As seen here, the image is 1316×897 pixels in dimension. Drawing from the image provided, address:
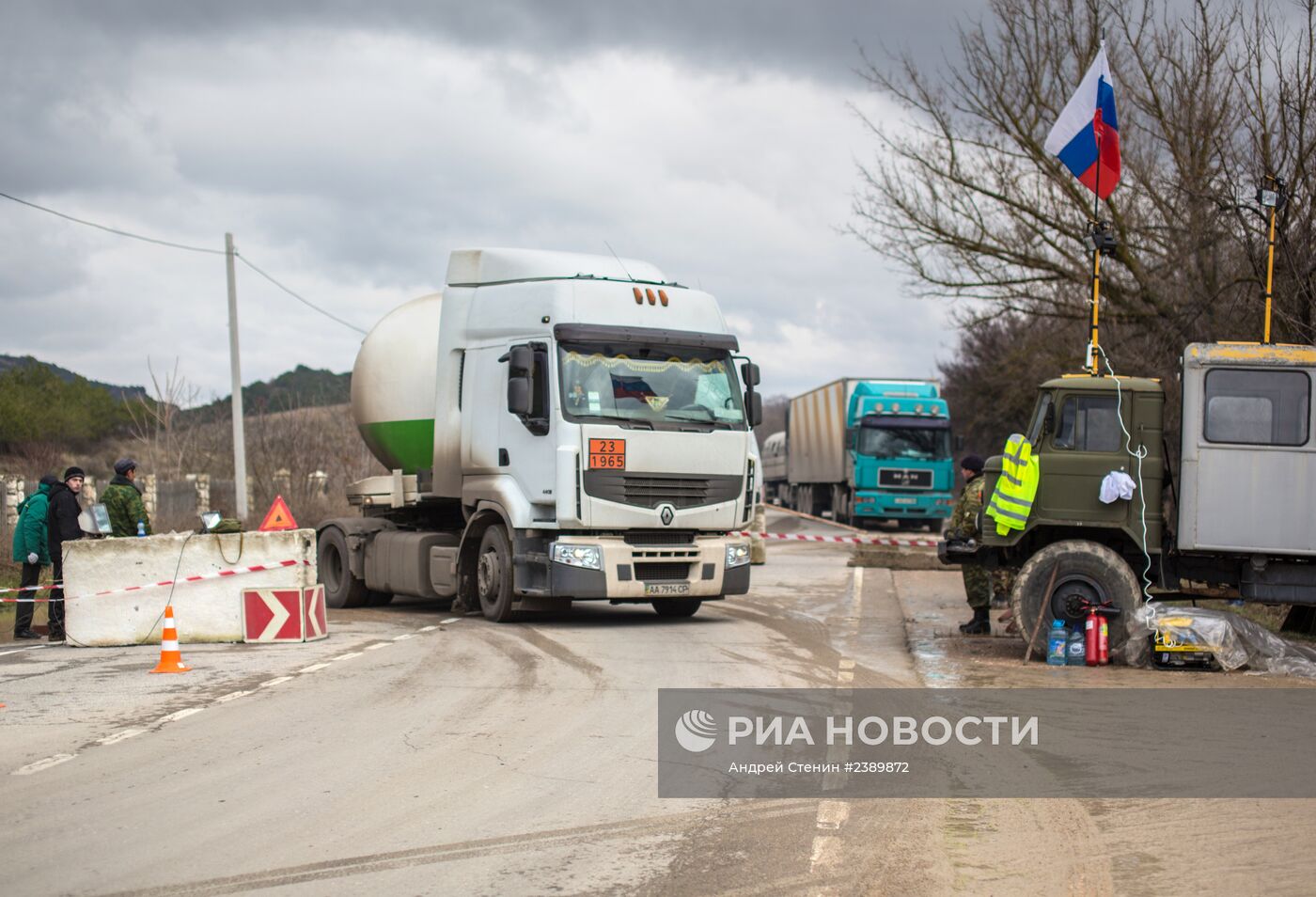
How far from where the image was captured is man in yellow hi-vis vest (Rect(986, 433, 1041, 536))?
1288 cm

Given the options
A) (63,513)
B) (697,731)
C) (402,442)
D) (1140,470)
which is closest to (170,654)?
(63,513)

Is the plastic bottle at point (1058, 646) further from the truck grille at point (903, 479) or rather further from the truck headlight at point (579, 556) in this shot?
the truck grille at point (903, 479)

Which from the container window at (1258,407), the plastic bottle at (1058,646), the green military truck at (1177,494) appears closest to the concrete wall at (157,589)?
the green military truck at (1177,494)

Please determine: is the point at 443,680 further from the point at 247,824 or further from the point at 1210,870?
the point at 1210,870

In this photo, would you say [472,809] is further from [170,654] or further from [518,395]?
[518,395]

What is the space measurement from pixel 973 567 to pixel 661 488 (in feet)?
11.4

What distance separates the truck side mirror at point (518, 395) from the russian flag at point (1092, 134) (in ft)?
26.2

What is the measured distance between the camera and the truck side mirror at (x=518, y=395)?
14.8 m

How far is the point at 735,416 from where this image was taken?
15.8 meters

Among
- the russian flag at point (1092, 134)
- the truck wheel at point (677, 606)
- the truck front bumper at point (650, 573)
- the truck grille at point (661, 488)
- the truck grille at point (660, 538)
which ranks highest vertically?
the russian flag at point (1092, 134)

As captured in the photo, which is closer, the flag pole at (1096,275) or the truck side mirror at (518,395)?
the flag pole at (1096,275)

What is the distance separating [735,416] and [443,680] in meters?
5.67

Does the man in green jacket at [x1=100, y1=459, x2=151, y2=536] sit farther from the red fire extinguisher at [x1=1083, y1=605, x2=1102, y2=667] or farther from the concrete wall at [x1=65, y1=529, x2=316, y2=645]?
the red fire extinguisher at [x1=1083, y1=605, x2=1102, y2=667]

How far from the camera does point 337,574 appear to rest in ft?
62.7
